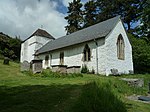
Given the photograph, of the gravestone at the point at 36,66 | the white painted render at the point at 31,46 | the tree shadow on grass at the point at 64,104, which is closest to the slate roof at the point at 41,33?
the white painted render at the point at 31,46

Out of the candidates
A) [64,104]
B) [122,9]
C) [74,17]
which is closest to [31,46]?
[74,17]

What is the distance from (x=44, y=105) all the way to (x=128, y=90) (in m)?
8.10

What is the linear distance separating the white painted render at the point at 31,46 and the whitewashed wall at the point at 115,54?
2146 cm

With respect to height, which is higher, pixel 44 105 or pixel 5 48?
pixel 5 48

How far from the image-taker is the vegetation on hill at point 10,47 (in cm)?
4353

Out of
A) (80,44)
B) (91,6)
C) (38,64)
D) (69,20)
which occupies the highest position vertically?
(91,6)

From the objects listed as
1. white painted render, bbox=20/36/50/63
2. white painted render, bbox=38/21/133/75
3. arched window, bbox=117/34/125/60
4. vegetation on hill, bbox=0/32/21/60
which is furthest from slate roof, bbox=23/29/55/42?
arched window, bbox=117/34/125/60

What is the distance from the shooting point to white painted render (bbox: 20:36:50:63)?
41.3 meters

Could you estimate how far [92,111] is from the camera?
19.5 ft

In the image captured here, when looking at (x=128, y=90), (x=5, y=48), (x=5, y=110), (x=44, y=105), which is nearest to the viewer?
(x=5, y=110)

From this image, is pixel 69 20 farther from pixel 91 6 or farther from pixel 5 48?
pixel 5 48

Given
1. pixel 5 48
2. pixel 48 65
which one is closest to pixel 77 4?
pixel 5 48

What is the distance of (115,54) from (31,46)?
80.2 ft

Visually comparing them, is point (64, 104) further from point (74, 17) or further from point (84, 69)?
point (74, 17)
